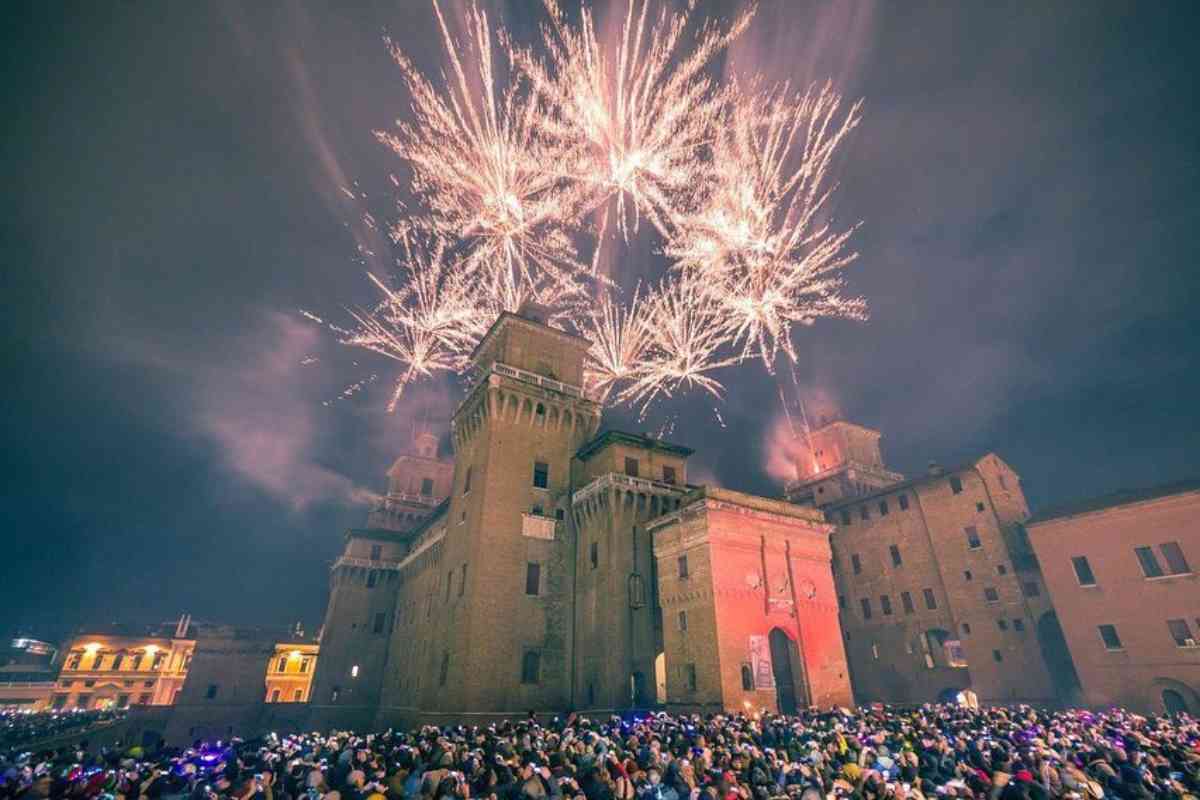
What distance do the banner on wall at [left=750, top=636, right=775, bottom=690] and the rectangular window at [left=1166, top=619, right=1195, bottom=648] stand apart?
23667 millimetres

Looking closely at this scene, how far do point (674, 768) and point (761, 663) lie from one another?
1858 centimetres

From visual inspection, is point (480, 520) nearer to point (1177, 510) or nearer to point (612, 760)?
point (612, 760)

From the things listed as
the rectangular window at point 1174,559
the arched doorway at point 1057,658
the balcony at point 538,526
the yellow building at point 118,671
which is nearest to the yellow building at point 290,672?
the yellow building at point 118,671

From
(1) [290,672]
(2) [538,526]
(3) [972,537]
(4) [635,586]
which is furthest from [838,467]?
(1) [290,672]

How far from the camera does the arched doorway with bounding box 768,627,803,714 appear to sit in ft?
96.2

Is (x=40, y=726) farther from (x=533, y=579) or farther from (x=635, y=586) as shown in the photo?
(x=635, y=586)

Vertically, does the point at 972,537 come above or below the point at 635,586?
above

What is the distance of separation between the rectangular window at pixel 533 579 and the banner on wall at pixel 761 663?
13.6 meters

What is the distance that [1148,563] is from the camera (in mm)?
32312

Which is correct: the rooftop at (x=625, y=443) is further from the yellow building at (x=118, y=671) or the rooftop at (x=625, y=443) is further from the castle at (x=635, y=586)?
the yellow building at (x=118, y=671)

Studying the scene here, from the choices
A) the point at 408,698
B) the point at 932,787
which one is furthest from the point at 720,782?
the point at 408,698

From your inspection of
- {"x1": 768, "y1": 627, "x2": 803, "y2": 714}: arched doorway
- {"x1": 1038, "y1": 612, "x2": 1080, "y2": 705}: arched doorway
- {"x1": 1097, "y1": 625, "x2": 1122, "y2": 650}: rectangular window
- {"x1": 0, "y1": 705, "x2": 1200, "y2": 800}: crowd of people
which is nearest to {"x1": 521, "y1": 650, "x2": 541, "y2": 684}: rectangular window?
{"x1": 768, "y1": 627, "x2": 803, "y2": 714}: arched doorway

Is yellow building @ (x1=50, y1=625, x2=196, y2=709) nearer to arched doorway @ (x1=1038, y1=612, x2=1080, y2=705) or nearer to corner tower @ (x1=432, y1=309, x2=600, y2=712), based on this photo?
A: corner tower @ (x1=432, y1=309, x2=600, y2=712)

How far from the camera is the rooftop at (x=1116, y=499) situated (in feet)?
106
